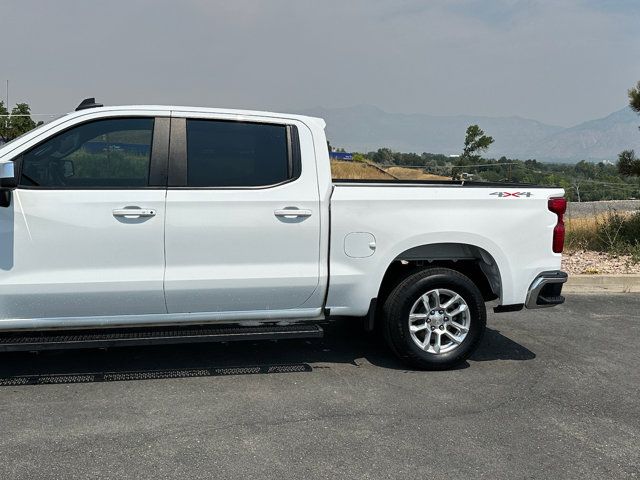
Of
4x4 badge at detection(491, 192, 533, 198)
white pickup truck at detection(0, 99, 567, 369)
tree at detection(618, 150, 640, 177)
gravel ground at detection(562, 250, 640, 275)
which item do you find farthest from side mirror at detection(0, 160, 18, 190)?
tree at detection(618, 150, 640, 177)

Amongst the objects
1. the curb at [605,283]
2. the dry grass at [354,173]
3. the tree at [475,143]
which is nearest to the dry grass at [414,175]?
the dry grass at [354,173]

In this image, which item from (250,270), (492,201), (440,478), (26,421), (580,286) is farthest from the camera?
(580,286)

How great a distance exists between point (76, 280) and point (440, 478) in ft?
9.00

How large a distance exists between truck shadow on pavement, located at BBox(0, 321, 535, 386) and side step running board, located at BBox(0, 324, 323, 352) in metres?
0.42

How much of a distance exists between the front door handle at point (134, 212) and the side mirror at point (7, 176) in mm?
680

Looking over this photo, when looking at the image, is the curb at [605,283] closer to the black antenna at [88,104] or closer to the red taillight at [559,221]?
the red taillight at [559,221]

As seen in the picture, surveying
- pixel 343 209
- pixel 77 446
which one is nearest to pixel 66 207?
pixel 77 446

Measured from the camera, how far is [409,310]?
195 inches

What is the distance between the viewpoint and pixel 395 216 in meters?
4.82

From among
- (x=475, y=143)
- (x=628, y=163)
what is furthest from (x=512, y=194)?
(x=475, y=143)

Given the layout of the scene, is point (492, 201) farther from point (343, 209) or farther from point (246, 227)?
Result: point (246, 227)

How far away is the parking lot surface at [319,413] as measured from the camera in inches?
138

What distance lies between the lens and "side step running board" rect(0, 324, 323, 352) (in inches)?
168

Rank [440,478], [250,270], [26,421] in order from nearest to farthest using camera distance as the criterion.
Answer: [440,478] → [26,421] → [250,270]
